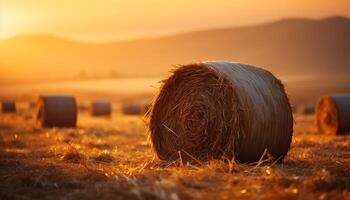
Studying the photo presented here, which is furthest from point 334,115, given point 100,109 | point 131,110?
point 131,110

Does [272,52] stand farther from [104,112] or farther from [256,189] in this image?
[256,189]

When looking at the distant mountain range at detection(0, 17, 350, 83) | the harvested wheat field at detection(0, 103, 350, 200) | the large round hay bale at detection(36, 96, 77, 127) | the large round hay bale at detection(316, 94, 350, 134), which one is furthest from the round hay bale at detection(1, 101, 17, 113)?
the distant mountain range at detection(0, 17, 350, 83)

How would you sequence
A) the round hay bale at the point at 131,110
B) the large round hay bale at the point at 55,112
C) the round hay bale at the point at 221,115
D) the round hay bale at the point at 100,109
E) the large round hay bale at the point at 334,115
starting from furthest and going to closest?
1. the round hay bale at the point at 131,110
2. the round hay bale at the point at 100,109
3. the large round hay bale at the point at 55,112
4. the large round hay bale at the point at 334,115
5. the round hay bale at the point at 221,115

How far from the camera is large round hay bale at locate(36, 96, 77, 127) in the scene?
18.9m

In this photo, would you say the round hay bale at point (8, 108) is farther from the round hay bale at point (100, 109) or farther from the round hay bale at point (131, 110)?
the round hay bale at point (131, 110)

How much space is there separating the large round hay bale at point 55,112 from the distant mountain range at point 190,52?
307ft

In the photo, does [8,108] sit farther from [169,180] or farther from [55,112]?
[169,180]

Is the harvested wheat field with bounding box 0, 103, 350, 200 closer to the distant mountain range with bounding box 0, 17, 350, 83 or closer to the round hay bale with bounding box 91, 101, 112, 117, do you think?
the round hay bale with bounding box 91, 101, 112, 117

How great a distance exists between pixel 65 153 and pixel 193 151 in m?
2.33

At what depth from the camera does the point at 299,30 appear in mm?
146250

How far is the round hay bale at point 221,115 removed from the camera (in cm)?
822

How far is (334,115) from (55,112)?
9636mm

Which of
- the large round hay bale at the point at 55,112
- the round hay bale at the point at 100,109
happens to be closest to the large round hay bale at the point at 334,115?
the large round hay bale at the point at 55,112

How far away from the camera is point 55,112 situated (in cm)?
1898
